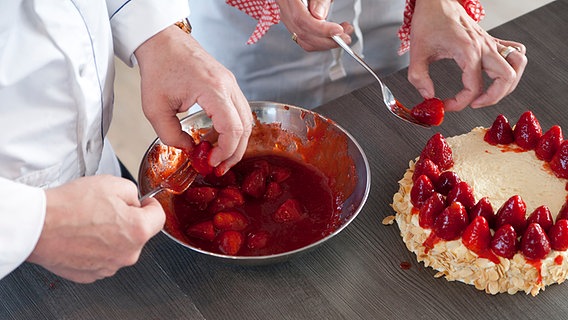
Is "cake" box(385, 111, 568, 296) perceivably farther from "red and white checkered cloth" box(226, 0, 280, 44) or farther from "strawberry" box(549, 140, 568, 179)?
"red and white checkered cloth" box(226, 0, 280, 44)

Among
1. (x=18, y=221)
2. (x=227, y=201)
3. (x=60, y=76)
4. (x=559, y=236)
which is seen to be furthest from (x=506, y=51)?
(x=18, y=221)

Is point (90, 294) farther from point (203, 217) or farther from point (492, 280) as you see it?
point (492, 280)

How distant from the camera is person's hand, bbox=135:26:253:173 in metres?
1.25

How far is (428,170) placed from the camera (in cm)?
137

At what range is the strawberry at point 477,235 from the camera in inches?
48.9

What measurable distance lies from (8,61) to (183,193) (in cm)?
38

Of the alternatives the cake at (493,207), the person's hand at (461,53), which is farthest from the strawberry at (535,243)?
the person's hand at (461,53)

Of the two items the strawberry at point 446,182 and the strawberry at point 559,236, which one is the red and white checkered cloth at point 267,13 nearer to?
the strawberry at point 446,182

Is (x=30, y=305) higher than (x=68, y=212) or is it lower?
lower

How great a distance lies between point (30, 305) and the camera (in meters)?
1.23

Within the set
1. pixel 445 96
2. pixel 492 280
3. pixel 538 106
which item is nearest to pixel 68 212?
pixel 492 280

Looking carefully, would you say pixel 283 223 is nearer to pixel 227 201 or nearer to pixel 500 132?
pixel 227 201

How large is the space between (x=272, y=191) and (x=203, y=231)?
153mm

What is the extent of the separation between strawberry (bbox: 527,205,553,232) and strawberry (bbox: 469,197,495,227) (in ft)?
0.22
